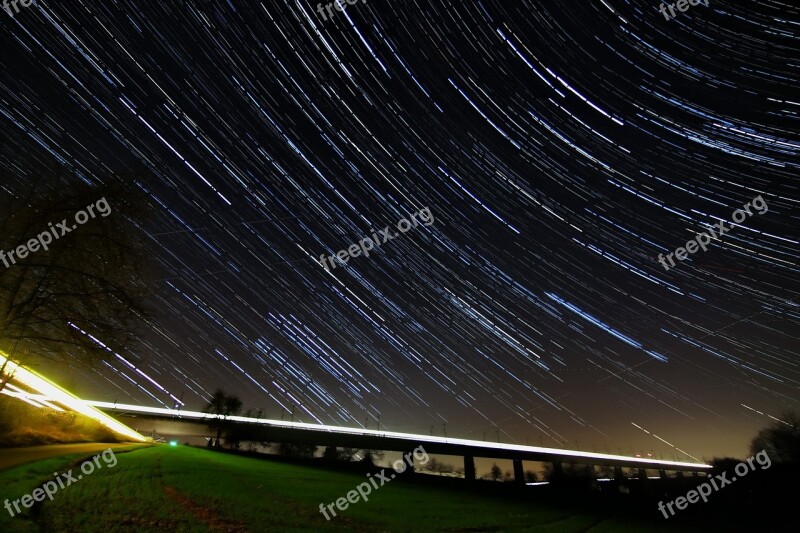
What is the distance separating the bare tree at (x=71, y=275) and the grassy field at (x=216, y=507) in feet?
14.0

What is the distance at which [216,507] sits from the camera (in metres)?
13.5

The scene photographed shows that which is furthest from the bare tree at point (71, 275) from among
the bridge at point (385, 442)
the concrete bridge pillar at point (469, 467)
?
the concrete bridge pillar at point (469, 467)

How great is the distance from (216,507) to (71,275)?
896 centimetres

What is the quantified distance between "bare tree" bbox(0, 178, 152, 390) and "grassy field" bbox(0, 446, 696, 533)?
427 cm

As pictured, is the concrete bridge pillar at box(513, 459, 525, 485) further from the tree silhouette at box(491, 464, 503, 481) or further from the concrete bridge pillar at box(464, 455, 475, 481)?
the tree silhouette at box(491, 464, 503, 481)

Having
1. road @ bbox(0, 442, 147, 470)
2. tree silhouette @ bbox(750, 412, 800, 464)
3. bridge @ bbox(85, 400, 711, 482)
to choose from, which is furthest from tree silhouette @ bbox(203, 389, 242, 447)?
tree silhouette @ bbox(750, 412, 800, 464)

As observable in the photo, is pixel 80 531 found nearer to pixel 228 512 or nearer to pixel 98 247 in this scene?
pixel 228 512

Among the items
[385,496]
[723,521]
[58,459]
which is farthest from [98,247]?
[723,521]

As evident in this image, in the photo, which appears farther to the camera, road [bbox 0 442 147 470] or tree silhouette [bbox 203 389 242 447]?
tree silhouette [bbox 203 389 242 447]

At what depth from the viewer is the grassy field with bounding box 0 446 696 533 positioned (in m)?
10.7

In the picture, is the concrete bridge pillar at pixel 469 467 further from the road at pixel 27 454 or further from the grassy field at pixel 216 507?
the road at pixel 27 454

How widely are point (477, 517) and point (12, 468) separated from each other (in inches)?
725

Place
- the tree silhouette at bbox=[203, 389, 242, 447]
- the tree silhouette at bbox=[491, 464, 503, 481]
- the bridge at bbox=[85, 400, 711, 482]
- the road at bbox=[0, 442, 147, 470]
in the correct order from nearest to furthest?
the road at bbox=[0, 442, 147, 470]
the bridge at bbox=[85, 400, 711, 482]
the tree silhouette at bbox=[203, 389, 242, 447]
the tree silhouette at bbox=[491, 464, 503, 481]

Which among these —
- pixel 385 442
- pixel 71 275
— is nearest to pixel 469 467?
pixel 385 442
